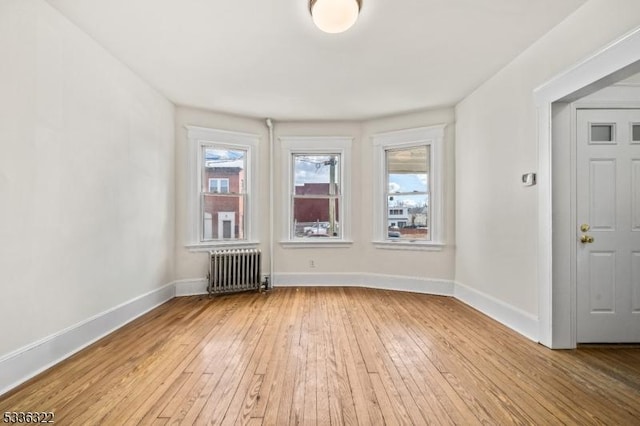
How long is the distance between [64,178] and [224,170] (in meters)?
2.45

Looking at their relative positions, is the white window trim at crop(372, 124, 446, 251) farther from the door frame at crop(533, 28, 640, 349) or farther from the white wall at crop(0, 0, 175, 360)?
the white wall at crop(0, 0, 175, 360)

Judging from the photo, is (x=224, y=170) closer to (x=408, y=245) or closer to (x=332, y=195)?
(x=332, y=195)

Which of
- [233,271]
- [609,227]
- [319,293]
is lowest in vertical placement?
[319,293]

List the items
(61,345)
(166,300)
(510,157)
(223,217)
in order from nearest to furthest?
1. (61,345)
2. (510,157)
3. (166,300)
4. (223,217)

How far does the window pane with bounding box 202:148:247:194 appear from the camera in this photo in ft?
15.7

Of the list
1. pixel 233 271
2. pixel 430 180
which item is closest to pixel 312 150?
pixel 430 180

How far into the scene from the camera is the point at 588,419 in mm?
1751

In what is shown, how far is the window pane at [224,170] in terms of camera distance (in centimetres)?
478

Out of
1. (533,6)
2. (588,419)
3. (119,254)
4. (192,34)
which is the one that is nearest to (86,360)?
(119,254)

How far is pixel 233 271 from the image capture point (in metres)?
4.60

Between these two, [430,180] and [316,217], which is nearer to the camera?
[430,180]

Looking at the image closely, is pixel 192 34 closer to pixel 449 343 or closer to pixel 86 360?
pixel 86 360

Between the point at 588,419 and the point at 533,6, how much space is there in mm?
2746

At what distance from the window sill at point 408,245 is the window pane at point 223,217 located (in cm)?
216
